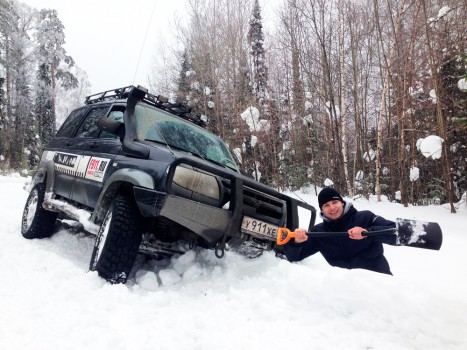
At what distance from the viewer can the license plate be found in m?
3.09

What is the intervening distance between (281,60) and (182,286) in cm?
1256

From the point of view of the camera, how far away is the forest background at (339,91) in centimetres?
991

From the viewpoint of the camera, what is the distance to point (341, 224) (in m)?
3.19

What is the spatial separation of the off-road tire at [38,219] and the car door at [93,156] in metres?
0.75

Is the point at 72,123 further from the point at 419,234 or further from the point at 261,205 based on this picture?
the point at 419,234

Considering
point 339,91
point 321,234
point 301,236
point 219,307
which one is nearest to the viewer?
point 219,307

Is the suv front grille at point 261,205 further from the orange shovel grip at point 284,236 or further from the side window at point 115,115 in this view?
the side window at point 115,115

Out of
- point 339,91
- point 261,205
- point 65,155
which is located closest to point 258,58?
point 339,91

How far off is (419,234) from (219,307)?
60.3 inches

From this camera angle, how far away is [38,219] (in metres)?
4.64

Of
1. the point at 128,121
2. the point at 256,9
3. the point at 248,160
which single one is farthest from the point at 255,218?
the point at 256,9

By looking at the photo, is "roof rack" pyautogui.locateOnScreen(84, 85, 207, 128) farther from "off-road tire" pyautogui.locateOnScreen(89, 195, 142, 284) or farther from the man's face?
the man's face

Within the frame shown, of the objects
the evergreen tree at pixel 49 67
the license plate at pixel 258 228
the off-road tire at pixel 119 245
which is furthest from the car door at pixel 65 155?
the evergreen tree at pixel 49 67

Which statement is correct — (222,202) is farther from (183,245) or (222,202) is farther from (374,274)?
(374,274)
